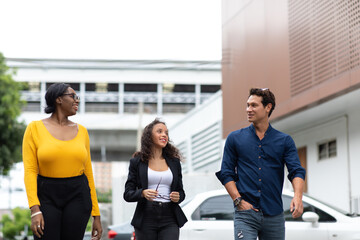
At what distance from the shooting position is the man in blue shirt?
19.0ft

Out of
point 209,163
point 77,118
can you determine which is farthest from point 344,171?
point 77,118

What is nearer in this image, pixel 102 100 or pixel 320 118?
pixel 320 118

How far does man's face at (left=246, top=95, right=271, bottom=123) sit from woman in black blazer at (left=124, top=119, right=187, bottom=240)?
84cm

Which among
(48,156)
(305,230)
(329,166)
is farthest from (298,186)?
(329,166)

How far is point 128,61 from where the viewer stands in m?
59.8

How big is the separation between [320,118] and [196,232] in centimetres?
1101

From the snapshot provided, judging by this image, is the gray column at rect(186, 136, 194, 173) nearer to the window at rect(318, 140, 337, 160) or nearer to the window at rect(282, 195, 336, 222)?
the window at rect(318, 140, 337, 160)

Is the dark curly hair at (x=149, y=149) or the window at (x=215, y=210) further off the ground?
the dark curly hair at (x=149, y=149)

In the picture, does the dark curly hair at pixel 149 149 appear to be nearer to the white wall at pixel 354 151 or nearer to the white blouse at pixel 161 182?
the white blouse at pixel 161 182

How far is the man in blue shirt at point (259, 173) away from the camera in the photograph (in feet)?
19.0

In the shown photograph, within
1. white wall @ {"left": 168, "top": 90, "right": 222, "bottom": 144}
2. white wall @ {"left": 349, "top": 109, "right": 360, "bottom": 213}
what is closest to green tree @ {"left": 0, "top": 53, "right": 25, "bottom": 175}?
white wall @ {"left": 168, "top": 90, "right": 222, "bottom": 144}

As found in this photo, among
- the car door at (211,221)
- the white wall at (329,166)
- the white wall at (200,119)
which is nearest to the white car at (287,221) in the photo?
the car door at (211,221)

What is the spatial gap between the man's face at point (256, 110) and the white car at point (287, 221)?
478 centimetres

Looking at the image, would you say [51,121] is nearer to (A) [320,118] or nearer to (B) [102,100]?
(A) [320,118]
